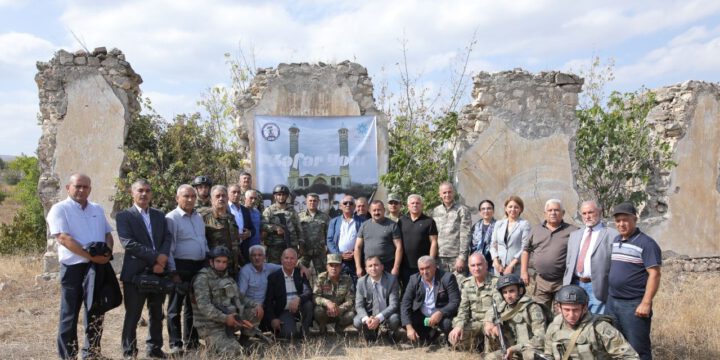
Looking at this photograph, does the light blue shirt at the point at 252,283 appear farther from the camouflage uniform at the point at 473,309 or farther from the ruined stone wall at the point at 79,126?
the ruined stone wall at the point at 79,126

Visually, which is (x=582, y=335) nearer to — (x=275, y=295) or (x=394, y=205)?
(x=394, y=205)

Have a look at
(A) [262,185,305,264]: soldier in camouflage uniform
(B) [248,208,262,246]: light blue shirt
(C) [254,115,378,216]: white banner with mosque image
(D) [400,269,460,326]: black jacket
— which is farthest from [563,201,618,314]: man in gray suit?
(C) [254,115,378,216]: white banner with mosque image

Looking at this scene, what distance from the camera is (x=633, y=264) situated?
4516mm

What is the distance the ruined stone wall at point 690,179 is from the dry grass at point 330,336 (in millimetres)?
1894

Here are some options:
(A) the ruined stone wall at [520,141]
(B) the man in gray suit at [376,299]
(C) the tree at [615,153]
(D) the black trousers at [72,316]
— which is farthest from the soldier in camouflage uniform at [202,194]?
(C) the tree at [615,153]

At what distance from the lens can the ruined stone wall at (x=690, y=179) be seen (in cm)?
1016

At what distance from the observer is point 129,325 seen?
5.09m

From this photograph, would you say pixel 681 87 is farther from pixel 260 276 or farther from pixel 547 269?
pixel 260 276

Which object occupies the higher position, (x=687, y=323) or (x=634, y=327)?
(x=634, y=327)

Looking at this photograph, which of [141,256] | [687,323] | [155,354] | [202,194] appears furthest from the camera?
[687,323]

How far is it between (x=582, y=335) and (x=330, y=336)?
280cm

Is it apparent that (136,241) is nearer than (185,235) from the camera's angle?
Yes

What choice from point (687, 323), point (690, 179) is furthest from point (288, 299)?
point (690, 179)

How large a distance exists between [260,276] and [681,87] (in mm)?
8114
